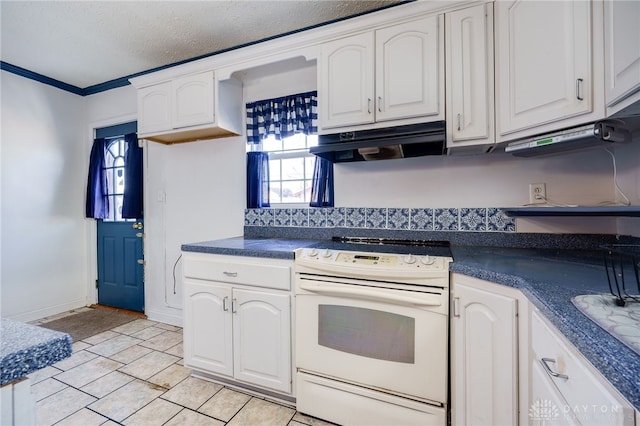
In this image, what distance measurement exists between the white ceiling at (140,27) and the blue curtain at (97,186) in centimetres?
87

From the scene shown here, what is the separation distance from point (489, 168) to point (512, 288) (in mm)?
1013

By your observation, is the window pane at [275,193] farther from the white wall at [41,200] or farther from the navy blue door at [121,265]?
the white wall at [41,200]

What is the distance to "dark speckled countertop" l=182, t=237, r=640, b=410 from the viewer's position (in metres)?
0.55

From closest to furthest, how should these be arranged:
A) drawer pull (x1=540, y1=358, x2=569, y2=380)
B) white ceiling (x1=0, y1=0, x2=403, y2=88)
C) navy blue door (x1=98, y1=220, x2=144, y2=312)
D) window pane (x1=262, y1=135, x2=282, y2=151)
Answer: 1. drawer pull (x1=540, y1=358, x2=569, y2=380)
2. white ceiling (x1=0, y1=0, x2=403, y2=88)
3. window pane (x1=262, y1=135, x2=282, y2=151)
4. navy blue door (x1=98, y1=220, x2=144, y2=312)

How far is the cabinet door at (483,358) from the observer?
113cm

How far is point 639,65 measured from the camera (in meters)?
0.95

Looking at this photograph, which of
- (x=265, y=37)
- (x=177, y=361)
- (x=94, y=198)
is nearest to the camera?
(x=177, y=361)

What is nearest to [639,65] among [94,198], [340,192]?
[340,192]

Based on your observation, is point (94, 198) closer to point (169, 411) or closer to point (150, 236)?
point (150, 236)

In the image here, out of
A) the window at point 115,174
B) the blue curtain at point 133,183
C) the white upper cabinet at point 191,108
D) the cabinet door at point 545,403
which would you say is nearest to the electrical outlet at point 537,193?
the cabinet door at point 545,403

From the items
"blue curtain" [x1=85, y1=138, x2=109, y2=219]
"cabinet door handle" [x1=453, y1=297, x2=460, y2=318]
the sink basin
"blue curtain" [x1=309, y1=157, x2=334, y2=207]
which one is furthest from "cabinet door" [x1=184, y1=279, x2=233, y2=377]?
"blue curtain" [x1=85, y1=138, x2=109, y2=219]

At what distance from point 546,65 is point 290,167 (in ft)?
5.72

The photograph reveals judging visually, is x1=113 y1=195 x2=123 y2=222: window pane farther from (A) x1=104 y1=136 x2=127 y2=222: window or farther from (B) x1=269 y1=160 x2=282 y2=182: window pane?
(B) x1=269 y1=160 x2=282 y2=182: window pane

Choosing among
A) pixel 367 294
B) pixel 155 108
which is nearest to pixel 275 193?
pixel 155 108
